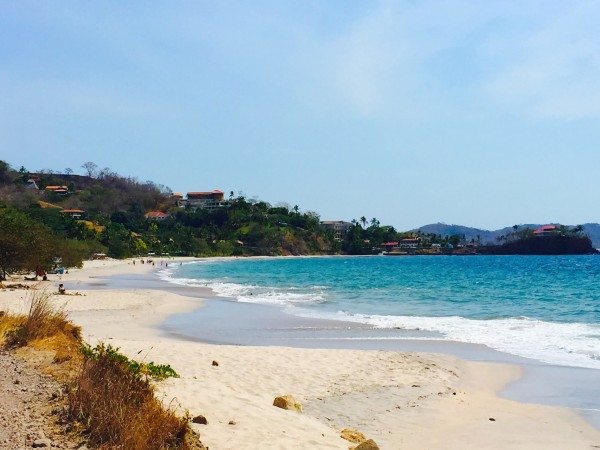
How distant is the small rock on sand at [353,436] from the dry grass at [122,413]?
8.04ft

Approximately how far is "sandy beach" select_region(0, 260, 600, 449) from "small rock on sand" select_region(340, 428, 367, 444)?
0.39 ft

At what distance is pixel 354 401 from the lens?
11086 millimetres

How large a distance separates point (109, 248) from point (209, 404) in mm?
113431

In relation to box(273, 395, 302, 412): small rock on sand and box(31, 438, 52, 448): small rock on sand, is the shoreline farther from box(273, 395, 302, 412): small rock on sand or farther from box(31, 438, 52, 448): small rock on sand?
box(31, 438, 52, 448): small rock on sand

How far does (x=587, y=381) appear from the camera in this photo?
13422mm

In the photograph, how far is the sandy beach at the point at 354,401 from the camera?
820cm

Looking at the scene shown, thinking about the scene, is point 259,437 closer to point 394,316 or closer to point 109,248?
point 394,316

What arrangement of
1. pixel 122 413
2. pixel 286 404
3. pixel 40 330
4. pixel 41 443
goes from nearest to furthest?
pixel 41 443 < pixel 122 413 < pixel 286 404 < pixel 40 330

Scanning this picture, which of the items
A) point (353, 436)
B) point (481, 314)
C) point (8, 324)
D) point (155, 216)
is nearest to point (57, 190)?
point (155, 216)

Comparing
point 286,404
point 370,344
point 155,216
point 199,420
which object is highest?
point 155,216

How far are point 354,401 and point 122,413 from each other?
569 cm

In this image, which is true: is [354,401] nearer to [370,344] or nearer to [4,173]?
[370,344]

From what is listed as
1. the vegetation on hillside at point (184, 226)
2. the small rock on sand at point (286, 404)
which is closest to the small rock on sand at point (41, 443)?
the small rock on sand at point (286, 404)

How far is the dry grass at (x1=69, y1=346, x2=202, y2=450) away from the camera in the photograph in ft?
19.9
